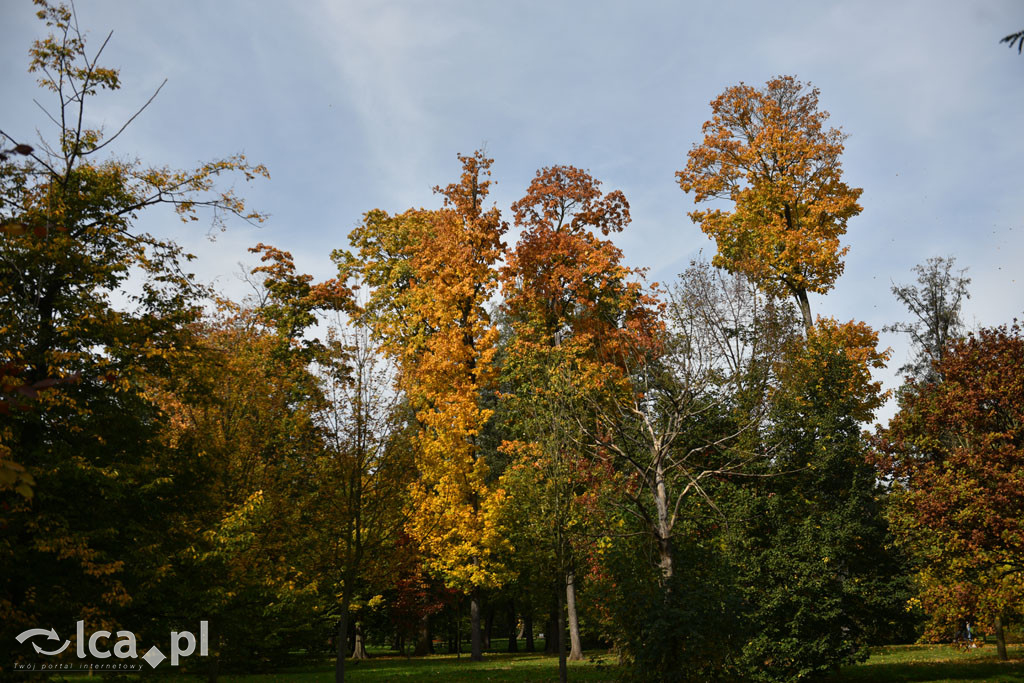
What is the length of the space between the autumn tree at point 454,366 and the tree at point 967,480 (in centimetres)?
1160

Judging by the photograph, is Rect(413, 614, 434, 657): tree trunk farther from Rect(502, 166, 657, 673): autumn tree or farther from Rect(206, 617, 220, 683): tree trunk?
Rect(206, 617, 220, 683): tree trunk

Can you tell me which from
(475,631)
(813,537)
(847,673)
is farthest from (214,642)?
(847,673)

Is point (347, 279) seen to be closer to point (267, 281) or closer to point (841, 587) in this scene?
point (267, 281)

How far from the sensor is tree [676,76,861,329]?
25438 millimetres

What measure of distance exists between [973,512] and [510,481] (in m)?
11.2

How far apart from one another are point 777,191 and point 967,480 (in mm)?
14526

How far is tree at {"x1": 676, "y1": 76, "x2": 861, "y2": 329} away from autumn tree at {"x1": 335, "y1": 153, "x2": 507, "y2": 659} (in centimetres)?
953

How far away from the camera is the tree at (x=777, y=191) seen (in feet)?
83.5

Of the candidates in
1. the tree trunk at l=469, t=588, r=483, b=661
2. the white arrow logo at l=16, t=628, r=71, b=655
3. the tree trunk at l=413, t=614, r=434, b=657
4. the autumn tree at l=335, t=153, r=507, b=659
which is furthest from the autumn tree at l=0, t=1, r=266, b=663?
the tree trunk at l=413, t=614, r=434, b=657

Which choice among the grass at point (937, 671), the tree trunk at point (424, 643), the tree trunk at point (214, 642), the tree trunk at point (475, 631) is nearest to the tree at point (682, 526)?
the grass at point (937, 671)

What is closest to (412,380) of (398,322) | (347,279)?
(398,322)

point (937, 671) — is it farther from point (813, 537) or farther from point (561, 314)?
point (561, 314)

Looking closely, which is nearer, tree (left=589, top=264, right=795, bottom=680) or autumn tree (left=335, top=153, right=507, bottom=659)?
tree (left=589, top=264, right=795, bottom=680)

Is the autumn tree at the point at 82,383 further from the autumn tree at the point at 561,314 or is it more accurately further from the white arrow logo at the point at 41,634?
the autumn tree at the point at 561,314
